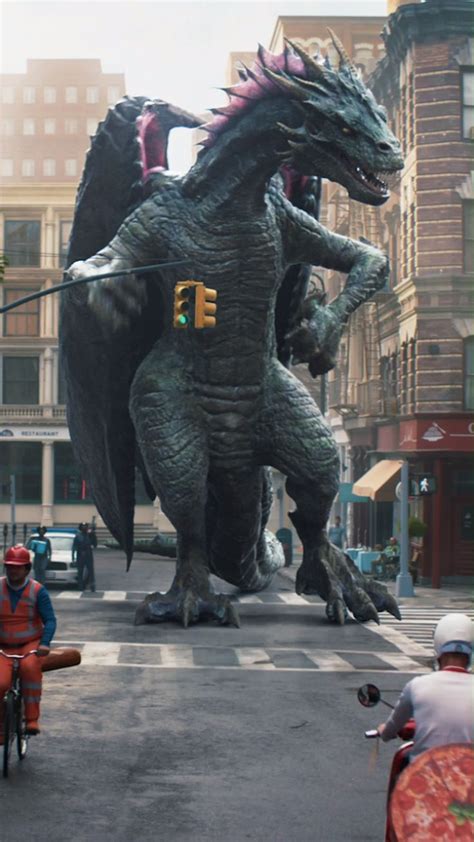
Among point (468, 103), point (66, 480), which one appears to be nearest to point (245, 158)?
point (468, 103)

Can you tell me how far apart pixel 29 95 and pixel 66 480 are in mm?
33937

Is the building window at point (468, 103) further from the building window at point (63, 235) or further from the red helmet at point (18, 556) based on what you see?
the building window at point (63, 235)

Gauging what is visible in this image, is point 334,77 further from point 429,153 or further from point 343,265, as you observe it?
point 429,153

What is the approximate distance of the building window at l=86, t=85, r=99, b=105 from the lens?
74081 mm

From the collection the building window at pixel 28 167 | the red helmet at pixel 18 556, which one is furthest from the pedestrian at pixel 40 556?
the building window at pixel 28 167

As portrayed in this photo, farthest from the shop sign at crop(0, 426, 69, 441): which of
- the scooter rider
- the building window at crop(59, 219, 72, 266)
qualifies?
the scooter rider

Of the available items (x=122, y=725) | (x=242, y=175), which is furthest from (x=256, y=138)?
(x=122, y=725)

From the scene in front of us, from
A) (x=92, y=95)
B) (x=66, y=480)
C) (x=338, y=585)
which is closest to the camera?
(x=338, y=585)

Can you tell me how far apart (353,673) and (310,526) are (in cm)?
202

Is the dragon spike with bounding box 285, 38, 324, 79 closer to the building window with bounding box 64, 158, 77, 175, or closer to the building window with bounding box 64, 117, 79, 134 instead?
the building window with bounding box 64, 117, 79, 134

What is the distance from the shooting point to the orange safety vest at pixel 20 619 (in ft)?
25.7

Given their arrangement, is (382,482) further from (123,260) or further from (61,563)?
(123,260)

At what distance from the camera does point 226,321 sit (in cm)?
1200

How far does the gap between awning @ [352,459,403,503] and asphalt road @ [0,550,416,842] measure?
61.1 feet
